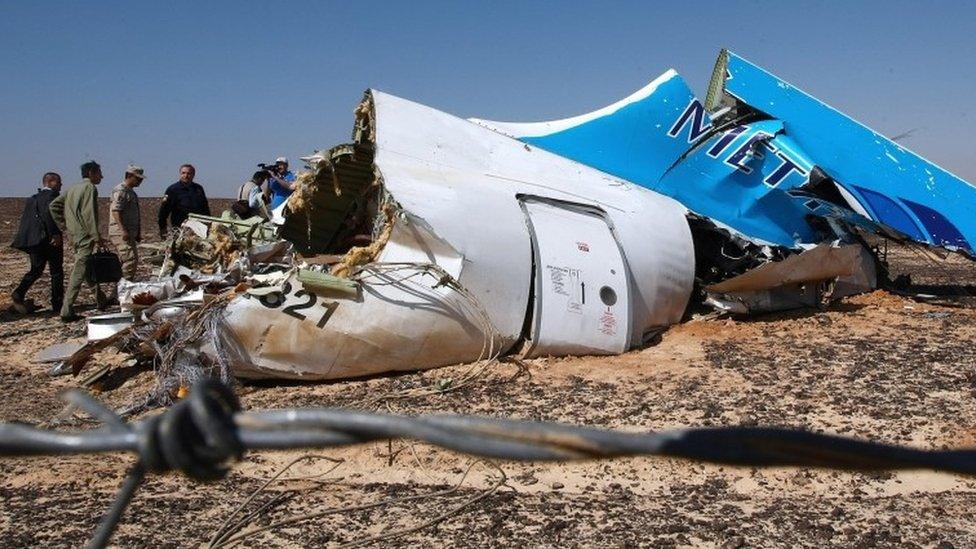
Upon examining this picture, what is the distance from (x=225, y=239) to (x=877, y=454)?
8.32 metres

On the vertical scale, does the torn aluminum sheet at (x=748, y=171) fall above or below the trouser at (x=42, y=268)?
above

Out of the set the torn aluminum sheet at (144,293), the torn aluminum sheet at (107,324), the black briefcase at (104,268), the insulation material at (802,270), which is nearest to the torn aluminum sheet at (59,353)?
the torn aluminum sheet at (107,324)

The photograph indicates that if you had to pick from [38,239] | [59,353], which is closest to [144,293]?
[59,353]

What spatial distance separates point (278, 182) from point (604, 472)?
906 centimetres

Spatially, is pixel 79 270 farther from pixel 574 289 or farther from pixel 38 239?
pixel 574 289

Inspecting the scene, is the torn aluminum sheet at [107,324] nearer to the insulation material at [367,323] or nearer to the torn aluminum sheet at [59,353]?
the torn aluminum sheet at [59,353]

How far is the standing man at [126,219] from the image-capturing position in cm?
948

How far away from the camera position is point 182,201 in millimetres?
10609

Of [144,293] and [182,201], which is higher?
[182,201]

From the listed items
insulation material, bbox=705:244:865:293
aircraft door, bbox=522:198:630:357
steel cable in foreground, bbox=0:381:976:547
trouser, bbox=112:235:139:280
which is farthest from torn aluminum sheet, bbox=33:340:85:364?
steel cable in foreground, bbox=0:381:976:547

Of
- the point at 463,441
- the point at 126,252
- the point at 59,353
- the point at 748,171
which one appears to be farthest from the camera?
the point at 126,252

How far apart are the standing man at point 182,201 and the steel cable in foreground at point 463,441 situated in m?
9.94

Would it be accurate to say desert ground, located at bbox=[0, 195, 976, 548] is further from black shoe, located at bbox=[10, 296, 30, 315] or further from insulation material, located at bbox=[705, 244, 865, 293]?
black shoe, located at bbox=[10, 296, 30, 315]

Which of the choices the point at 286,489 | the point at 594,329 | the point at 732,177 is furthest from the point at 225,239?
the point at 732,177
